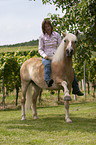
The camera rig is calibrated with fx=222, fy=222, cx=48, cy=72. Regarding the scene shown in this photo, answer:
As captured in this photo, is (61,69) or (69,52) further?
(61,69)

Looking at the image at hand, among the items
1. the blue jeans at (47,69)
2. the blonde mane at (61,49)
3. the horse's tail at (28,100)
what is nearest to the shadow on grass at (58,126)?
the blue jeans at (47,69)

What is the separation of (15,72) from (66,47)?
1300 centimetres

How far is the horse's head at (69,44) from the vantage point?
5.34 meters

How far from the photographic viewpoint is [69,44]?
5.39 meters

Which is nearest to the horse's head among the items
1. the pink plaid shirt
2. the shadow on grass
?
the pink plaid shirt

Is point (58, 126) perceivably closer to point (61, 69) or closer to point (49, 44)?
point (61, 69)

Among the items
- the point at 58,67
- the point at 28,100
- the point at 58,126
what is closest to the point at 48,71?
the point at 58,67

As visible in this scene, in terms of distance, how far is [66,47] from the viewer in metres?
5.61

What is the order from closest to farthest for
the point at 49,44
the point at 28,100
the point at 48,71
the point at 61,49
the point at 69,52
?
Result: 1. the point at 69,52
2. the point at 61,49
3. the point at 48,71
4. the point at 49,44
5. the point at 28,100

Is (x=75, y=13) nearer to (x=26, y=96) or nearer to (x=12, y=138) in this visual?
(x=26, y=96)

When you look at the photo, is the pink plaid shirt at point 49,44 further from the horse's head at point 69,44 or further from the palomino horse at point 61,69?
the horse's head at point 69,44

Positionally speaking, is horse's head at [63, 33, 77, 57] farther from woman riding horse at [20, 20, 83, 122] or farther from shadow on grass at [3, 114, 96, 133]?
shadow on grass at [3, 114, 96, 133]

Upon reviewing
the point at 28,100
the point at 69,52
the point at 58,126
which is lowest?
the point at 58,126

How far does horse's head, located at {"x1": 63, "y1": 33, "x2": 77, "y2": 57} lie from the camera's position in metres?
5.34
